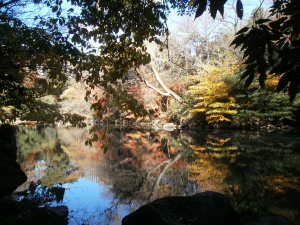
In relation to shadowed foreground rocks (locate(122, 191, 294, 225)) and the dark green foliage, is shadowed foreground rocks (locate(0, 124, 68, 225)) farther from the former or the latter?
the dark green foliage

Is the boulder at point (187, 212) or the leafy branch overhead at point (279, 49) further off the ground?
the leafy branch overhead at point (279, 49)

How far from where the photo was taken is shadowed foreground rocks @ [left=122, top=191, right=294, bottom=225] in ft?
5.36

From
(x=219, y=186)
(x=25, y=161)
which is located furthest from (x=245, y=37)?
(x=25, y=161)

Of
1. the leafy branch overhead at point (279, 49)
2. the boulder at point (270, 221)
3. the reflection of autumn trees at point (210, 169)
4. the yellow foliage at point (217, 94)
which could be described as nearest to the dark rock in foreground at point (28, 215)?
the boulder at point (270, 221)

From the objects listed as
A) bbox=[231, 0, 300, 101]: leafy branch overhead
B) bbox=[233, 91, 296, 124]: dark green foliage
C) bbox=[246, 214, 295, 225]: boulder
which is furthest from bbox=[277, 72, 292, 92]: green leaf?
bbox=[233, 91, 296, 124]: dark green foliage

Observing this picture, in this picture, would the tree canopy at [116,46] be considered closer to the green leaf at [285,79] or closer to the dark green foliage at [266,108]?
the green leaf at [285,79]

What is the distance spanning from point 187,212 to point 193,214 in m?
0.05

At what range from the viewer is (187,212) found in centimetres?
171

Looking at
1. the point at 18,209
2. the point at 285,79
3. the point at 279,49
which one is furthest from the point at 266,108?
the point at 18,209

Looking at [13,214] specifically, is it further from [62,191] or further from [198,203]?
[198,203]

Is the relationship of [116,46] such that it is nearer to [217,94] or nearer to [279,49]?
[279,49]

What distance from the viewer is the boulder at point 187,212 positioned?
1632mm

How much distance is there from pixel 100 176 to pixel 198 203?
10.8 feet

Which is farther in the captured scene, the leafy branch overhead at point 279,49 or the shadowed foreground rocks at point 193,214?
the shadowed foreground rocks at point 193,214
